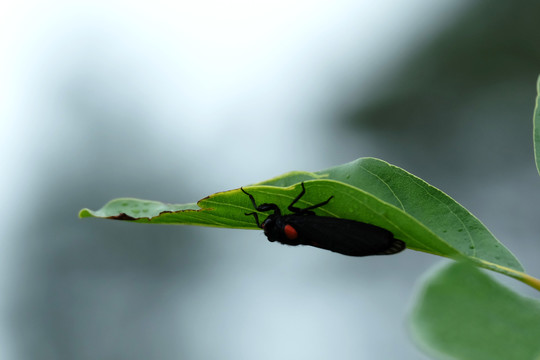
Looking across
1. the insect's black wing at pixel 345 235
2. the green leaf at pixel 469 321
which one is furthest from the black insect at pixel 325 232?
the green leaf at pixel 469 321

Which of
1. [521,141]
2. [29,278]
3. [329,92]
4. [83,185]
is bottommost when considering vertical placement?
[29,278]

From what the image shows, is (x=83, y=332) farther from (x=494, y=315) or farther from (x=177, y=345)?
(x=494, y=315)

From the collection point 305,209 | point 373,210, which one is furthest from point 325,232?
point 373,210

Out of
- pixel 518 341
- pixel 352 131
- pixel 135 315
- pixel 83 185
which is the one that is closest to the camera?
pixel 518 341

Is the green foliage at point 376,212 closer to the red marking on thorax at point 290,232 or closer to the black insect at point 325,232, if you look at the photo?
the black insect at point 325,232

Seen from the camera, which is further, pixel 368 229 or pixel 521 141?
pixel 521 141

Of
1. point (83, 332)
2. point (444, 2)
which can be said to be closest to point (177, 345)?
point (83, 332)
